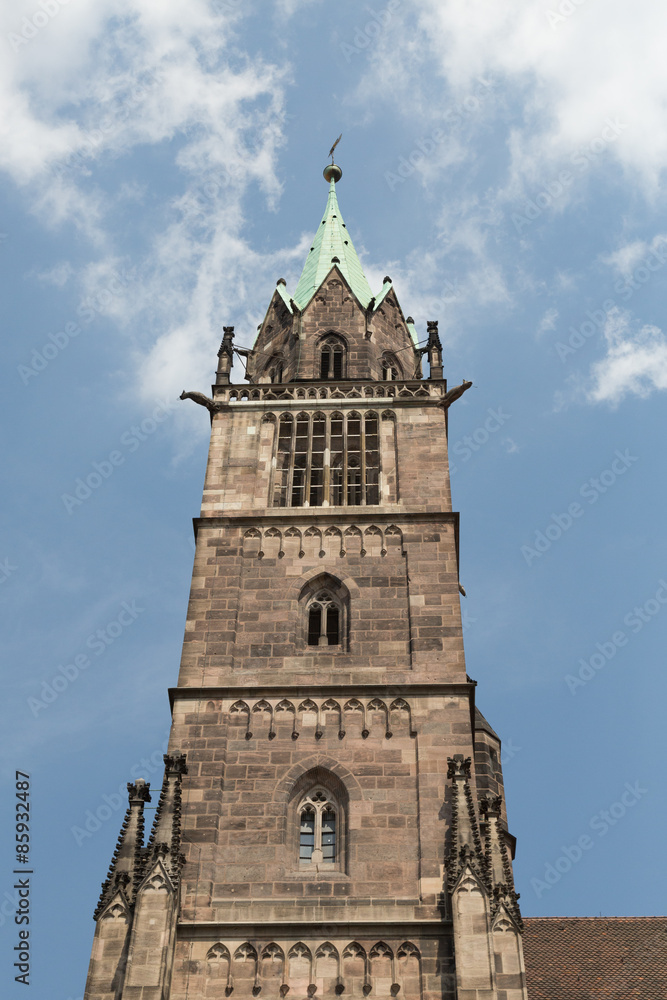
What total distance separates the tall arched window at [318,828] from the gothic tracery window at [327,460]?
7140 millimetres

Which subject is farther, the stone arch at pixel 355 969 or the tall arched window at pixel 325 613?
the tall arched window at pixel 325 613

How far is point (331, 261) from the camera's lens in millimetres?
36969

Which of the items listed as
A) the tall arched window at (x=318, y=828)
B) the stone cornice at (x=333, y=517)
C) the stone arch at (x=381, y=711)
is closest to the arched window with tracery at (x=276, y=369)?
the stone cornice at (x=333, y=517)

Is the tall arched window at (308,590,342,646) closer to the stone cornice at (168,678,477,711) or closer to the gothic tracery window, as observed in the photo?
the stone cornice at (168,678,477,711)

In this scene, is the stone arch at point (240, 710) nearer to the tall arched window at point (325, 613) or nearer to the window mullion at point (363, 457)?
the tall arched window at point (325, 613)

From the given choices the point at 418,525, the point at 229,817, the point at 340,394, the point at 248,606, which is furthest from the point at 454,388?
the point at 229,817

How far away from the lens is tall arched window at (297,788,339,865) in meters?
21.4

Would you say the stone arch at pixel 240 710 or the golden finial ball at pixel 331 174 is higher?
the golden finial ball at pixel 331 174

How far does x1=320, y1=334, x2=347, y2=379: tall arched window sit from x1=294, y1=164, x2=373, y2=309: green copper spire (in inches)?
64.1

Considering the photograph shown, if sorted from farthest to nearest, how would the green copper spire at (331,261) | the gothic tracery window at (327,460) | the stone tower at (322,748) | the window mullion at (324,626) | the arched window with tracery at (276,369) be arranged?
the green copper spire at (331,261)
the arched window with tracery at (276,369)
the gothic tracery window at (327,460)
the window mullion at (324,626)
the stone tower at (322,748)

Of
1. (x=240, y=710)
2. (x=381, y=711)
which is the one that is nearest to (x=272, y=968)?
(x=240, y=710)

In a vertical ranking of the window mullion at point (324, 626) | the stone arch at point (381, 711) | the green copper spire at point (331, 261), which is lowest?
the stone arch at point (381, 711)

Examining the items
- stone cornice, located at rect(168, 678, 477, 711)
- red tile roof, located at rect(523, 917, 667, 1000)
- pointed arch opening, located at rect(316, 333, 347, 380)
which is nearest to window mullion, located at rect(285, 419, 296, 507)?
pointed arch opening, located at rect(316, 333, 347, 380)

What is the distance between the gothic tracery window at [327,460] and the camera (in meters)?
27.9
